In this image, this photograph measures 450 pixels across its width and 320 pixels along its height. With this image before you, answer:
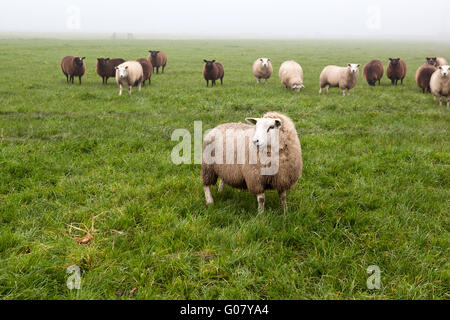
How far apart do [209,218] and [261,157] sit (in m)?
0.94

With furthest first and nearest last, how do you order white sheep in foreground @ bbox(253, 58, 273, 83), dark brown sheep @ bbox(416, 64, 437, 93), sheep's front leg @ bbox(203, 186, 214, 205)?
white sheep in foreground @ bbox(253, 58, 273, 83) < dark brown sheep @ bbox(416, 64, 437, 93) < sheep's front leg @ bbox(203, 186, 214, 205)

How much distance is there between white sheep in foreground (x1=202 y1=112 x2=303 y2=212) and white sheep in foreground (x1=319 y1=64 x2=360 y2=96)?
913 cm

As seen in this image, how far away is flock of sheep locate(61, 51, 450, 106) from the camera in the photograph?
1031 centimetres

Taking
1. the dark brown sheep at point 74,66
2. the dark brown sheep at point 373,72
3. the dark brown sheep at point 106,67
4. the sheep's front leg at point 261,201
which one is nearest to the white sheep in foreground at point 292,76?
the dark brown sheep at point 373,72

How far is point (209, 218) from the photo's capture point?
11.8 feet

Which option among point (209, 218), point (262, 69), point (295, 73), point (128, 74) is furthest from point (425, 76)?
point (209, 218)

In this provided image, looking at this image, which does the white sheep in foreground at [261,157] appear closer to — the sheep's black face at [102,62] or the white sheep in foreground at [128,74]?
the white sheep in foreground at [128,74]

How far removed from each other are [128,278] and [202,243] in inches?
31.4

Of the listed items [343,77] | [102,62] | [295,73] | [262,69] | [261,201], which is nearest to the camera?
[261,201]

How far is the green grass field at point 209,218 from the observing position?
2.67m

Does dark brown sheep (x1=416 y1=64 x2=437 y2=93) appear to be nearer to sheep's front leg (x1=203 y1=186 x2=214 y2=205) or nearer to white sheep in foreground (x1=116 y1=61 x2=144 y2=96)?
white sheep in foreground (x1=116 y1=61 x2=144 y2=96)
